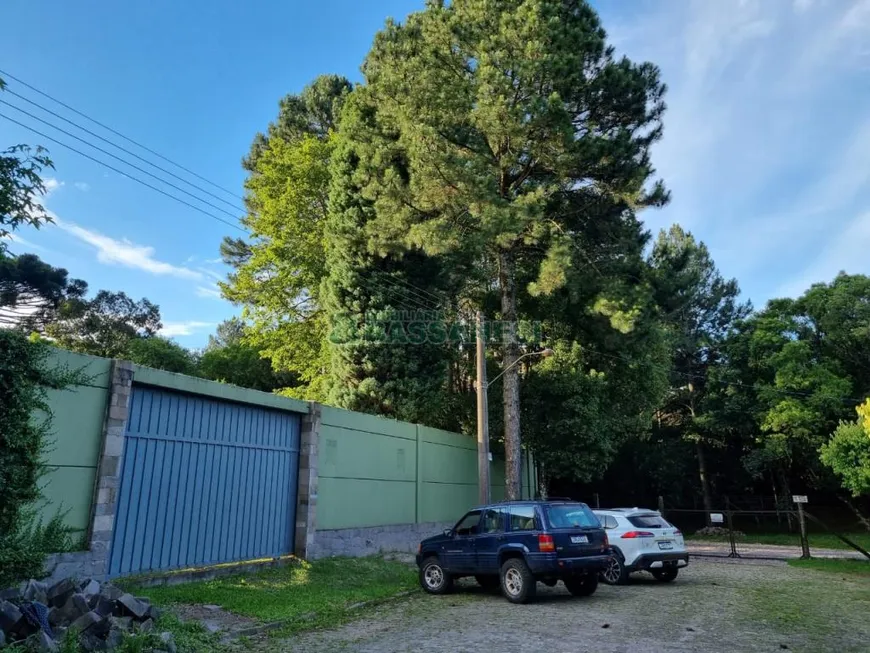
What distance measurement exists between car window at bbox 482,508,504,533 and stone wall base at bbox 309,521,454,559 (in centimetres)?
420

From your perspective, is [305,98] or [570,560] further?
[305,98]

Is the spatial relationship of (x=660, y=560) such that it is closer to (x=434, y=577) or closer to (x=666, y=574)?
(x=666, y=574)

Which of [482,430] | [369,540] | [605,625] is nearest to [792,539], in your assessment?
[482,430]

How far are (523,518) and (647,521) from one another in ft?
12.1

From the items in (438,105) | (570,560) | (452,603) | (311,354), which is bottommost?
(452,603)

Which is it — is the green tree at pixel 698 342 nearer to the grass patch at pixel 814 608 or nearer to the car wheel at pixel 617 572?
the grass patch at pixel 814 608

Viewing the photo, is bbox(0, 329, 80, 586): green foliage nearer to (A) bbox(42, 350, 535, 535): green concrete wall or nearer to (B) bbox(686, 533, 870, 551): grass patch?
(A) bbox(42, 350, 535, 535): green concrete wall

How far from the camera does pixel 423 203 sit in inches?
744

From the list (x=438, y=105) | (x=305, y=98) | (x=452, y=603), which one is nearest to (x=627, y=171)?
(x=438, y=105)

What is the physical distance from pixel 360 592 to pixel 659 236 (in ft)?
112

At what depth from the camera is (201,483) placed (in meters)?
10.2

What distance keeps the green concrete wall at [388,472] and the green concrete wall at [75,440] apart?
532 centimetres

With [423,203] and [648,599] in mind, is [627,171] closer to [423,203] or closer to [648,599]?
[423,203]

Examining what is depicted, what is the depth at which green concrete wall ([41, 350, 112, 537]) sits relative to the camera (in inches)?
308
